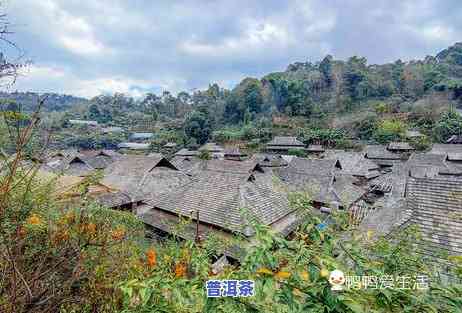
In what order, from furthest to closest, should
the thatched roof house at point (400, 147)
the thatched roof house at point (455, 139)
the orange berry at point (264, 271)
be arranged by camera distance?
the thatched roof house at point (400, 147), the thatched roof house at point (455, 139), the orange berry at point (264, 271)

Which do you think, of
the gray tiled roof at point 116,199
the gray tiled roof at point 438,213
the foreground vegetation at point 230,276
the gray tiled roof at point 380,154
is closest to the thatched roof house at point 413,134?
the gray tiled roof at point 380,154

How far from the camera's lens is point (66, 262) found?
279cm

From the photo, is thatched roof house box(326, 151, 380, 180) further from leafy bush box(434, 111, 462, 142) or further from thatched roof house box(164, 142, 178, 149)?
thatched roof house box(164, 142, 178, 149)

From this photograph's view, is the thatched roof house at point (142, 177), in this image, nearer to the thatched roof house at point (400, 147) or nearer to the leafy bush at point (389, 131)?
the thatched roof house at point (400, 147)

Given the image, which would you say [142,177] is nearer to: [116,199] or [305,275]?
[116,199]

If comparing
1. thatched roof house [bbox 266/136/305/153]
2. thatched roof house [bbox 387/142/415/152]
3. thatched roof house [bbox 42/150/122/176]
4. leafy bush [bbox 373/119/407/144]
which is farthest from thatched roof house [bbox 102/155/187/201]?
leafy bush [bbox 373/119/407/144]

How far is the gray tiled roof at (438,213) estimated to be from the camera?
5.00 metres

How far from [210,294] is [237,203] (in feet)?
25.7

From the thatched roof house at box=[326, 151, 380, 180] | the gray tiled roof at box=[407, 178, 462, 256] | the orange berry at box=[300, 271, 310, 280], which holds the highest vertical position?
the orange berry at box=[300, 271, 310, 280]
